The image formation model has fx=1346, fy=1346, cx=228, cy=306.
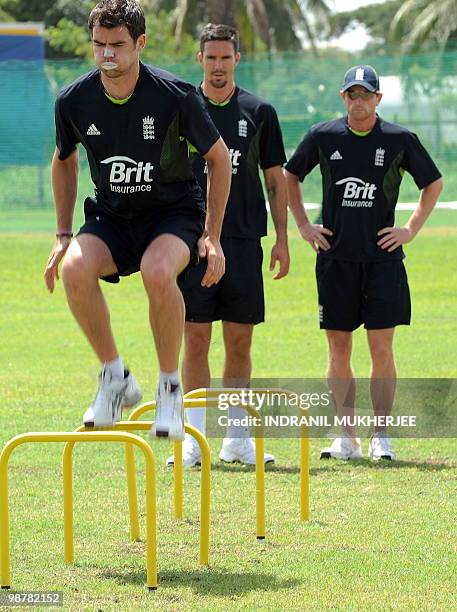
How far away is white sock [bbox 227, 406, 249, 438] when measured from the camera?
9086mm

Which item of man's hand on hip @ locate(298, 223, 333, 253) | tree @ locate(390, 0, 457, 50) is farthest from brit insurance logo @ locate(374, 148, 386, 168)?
tree @ locate(390, 0, 457, 50)

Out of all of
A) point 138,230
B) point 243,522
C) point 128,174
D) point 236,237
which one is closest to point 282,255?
point 236,237

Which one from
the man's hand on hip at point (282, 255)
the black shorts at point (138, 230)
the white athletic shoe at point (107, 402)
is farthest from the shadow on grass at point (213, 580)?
the man's hand on hip at point (282, 255)

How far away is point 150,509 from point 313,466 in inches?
131

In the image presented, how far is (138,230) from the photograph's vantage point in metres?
6.46

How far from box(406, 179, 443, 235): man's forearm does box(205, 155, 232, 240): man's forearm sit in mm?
3226

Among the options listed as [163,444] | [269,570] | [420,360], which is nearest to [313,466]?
[163,444]

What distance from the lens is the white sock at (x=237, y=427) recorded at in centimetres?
909

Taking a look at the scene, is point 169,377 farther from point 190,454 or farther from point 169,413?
point 190,454

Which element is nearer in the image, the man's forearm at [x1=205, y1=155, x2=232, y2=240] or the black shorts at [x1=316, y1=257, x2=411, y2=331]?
the man's forearm at [x1=205, y1=155, x2=232, y2=240]

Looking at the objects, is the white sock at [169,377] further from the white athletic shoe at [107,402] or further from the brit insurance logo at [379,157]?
the brit insurance logo at [379,157]

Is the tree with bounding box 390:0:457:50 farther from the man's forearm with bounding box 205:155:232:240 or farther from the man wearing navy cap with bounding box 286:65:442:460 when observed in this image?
the man's forearm with bounding box 205:155:232:240

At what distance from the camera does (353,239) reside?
9320 millimetres

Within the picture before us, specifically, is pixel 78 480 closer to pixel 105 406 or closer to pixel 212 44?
pixel 105 406
